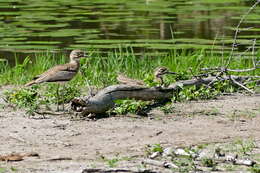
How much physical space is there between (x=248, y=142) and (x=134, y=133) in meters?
1.21

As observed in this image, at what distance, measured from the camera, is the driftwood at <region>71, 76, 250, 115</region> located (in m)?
7.68

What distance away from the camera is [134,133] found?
712cm

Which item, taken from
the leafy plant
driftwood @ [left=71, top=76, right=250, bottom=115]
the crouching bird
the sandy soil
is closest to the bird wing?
the crouching bird

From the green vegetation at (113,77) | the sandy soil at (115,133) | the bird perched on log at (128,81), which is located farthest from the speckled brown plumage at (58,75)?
the bird perched on log at (128,81)

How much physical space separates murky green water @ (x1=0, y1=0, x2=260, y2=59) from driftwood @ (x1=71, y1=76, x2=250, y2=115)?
4121 millimetres

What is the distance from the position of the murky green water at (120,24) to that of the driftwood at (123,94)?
13.5 ft

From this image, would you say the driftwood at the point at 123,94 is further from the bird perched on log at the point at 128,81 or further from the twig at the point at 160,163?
the twig at the point at 160,163

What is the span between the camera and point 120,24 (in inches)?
693

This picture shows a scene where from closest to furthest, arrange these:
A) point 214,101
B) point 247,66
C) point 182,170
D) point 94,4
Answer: point 182,170
point 214,101
point 247,66
point 94,4

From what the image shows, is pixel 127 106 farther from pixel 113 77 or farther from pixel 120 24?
pixel 120 24

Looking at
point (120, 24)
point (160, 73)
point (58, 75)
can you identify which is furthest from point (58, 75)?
point (120, 24)

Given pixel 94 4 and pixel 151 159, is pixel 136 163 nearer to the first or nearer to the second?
pixel 151 159

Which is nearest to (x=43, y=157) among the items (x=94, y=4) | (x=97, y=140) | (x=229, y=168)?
(x=97, y=140)

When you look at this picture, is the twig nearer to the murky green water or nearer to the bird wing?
the bird wing
